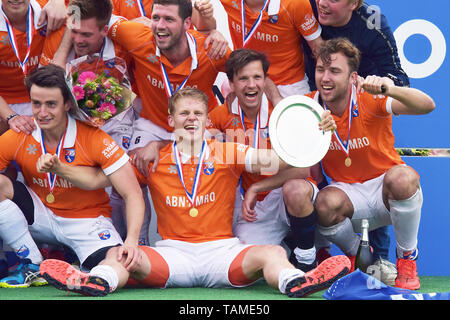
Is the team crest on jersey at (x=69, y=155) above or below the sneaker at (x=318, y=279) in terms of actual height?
above

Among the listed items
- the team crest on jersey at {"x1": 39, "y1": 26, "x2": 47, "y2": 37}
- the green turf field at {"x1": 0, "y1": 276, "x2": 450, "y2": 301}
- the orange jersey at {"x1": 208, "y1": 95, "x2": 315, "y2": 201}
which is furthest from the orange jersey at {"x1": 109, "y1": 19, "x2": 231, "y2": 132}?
the green turf field at {"x1": 0, "y1": 276, "x2": 450, "y2": 301}

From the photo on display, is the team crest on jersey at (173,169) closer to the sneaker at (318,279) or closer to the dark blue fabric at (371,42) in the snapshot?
the sneaker at (318,279)

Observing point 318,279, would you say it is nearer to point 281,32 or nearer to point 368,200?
point 368,200

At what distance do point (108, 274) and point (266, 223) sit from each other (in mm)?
1478

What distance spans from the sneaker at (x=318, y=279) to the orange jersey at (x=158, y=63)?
194 cm

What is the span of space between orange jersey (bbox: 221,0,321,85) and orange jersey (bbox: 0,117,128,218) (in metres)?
1.47

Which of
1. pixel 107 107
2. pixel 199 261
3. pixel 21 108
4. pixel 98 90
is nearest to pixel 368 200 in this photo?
pixel 199 261

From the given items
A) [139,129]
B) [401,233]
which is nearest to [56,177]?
[139,129]

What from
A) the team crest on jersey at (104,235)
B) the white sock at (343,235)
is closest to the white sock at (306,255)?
the white sock at (343,235)

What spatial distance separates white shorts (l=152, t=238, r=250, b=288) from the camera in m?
5.07

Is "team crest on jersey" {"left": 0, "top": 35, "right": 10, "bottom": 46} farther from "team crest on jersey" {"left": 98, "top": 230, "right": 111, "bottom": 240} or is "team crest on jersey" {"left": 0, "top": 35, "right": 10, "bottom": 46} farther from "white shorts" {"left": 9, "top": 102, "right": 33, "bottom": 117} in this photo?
"team crest on jersey" {"left": 98, "top": 230, "right": 111, "bottom": 240}

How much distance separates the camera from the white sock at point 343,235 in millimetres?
5496
